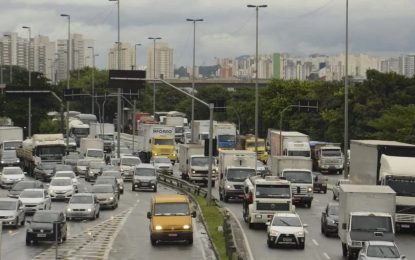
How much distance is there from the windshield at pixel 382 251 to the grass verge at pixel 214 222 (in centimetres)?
565

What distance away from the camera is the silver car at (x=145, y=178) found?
2657 inches

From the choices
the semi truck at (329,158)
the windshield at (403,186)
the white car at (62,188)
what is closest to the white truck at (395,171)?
the windshield at (403,186)

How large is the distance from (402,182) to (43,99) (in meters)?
95.4

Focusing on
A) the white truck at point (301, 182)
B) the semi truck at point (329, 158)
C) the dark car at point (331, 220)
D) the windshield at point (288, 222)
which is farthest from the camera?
the semi truck at point (329, 158)

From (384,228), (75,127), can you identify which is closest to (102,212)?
(384,228)

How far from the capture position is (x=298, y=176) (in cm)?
5456

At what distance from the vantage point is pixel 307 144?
269 ft

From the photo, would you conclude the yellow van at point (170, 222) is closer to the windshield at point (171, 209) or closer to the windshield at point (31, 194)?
the windshield at point (171, 209)

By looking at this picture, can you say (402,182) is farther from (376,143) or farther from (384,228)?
(384,228)

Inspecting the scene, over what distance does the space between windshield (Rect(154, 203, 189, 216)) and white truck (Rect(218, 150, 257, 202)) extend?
17.3 meters

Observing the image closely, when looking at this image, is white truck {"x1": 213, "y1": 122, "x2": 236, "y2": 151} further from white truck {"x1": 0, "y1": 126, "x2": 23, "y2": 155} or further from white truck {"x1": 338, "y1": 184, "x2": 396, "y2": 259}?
white truck {"x1": 338, "y1": 184, "x2": 396, "y2": 259}

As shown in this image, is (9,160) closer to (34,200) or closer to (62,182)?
(62,182)

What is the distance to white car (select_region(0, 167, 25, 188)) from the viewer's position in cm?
6838

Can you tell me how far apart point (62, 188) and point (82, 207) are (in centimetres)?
1151
